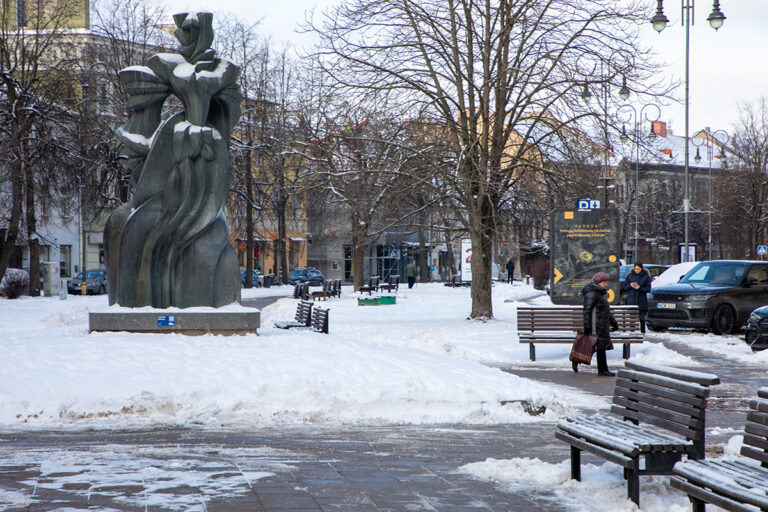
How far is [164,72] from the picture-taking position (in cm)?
1381

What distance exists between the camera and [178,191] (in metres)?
13.6

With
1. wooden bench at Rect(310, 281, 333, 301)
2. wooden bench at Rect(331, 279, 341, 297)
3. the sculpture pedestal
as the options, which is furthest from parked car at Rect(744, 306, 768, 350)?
wooden bench at Rect(331, 279, 341, 297)

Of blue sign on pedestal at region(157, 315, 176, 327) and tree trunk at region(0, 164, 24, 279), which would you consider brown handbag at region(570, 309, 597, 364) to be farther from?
tree trunk at region(0, 164, 24, 279)

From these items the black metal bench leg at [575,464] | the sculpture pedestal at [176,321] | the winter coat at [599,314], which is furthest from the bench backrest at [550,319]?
the black metal bench leg at [575,464]

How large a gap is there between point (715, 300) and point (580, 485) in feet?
59.6

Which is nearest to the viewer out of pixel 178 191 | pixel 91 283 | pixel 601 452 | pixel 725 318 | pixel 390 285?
pixel 601 452

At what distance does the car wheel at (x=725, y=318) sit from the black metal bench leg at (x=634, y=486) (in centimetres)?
1855

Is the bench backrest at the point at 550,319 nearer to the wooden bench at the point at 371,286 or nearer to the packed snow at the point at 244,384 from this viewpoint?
the packed snow at the point at 244,384

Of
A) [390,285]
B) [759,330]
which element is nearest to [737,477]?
[759,330]

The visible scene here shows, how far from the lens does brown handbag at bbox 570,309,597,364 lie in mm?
14297

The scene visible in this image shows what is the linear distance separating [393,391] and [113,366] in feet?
10.3

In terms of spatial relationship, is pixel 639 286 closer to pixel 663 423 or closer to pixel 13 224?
pixel 663 423

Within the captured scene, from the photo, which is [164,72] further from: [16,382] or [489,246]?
[489,246]

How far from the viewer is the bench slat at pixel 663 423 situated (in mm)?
6043
